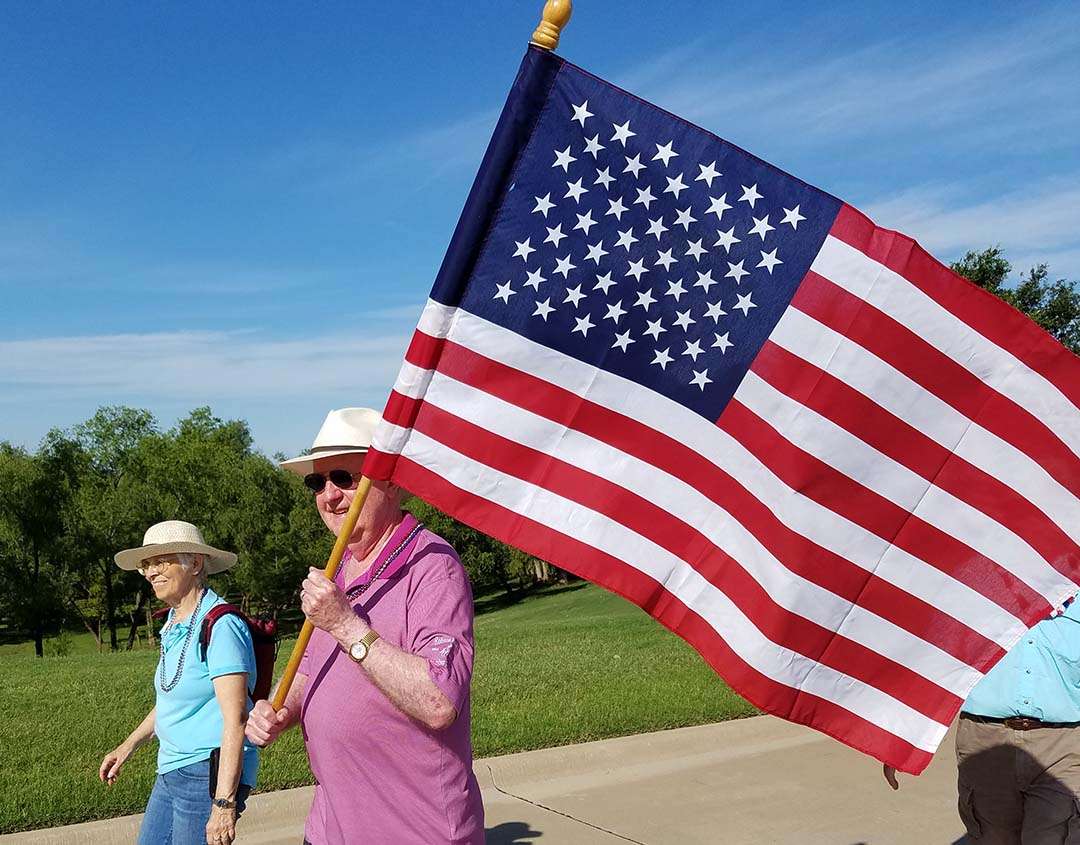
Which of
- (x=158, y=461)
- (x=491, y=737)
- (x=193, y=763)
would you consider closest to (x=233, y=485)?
(x=158, y=461)

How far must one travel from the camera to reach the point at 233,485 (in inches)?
1869

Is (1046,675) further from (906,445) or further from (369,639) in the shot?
(369,639)

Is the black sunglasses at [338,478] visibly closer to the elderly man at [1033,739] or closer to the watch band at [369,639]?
the watch band at [369,639]

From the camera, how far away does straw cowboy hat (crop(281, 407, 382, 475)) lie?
337cm

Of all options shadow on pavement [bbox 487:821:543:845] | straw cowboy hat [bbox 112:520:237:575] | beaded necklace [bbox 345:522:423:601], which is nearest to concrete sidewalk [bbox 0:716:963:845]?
shadow on pavement [bbox 487:821:543:845]

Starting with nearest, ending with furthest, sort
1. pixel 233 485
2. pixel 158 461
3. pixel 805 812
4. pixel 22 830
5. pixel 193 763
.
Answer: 1. pixel 193 763
2. pixel 22 830
3. pixel 805 812
4. pixel 233 485
5. pixel 158 461

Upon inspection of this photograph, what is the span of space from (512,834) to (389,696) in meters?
4.18

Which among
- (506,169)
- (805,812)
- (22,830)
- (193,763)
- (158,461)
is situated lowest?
(158,461)

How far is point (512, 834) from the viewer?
653 centimetres

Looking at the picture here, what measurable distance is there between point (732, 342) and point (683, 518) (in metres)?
0.55

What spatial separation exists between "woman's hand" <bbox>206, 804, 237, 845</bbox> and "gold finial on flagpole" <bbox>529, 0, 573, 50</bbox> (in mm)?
2613

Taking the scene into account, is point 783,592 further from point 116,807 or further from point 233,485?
point 233,485

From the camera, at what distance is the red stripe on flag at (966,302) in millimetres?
3143

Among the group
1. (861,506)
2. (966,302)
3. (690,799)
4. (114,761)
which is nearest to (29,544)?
(690,799)
